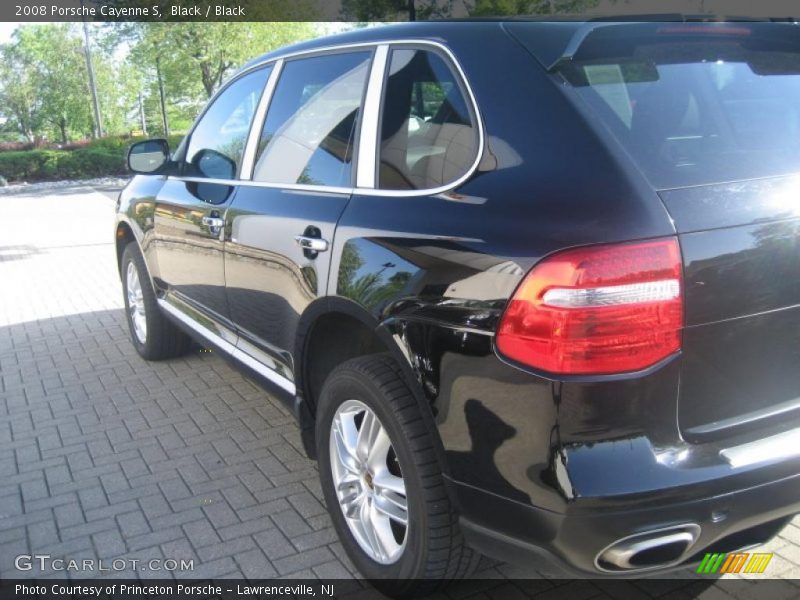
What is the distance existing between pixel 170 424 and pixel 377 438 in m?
2.15

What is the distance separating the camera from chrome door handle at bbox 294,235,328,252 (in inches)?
109

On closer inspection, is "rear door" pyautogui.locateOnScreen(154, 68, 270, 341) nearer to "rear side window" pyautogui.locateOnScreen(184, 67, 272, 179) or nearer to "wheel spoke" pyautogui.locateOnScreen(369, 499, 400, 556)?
"rear side window" pyautogui.locateOnScreen(184, 67, 272, 179)

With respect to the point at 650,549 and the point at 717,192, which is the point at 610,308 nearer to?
the point at 717,192

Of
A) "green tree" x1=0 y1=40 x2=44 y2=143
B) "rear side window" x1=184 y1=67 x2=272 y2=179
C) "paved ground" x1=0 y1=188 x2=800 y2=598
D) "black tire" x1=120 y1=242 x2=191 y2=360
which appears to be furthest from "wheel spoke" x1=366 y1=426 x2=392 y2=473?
"green tree" x1=0 y1=40 x2=44 y2=143

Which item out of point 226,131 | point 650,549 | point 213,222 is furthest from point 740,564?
point 226,131

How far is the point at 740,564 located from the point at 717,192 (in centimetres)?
149

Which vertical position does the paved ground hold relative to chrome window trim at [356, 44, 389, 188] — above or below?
below

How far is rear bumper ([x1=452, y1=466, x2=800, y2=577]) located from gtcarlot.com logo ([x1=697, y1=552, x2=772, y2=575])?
1.88ft

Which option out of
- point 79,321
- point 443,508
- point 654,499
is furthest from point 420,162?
point 79,321

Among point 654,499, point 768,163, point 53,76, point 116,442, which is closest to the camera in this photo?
point 654,499

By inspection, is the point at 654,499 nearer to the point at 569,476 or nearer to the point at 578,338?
the point at 569,476

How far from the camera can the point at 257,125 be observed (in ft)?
11.8

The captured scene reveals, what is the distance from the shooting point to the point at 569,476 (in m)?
1.90

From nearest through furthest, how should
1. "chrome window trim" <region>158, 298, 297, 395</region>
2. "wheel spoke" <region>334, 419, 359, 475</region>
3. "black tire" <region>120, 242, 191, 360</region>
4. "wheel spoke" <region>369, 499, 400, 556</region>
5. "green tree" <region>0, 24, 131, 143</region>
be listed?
"wheel spoke" <region>369, 499, 400, 556</region> → "wheel spoke" <region>334, 419, 359, 475</region> → "chrome window trim" <region>158, 298, 297, 395</region> → "black tire" <region>120, 242, 191, 360</region> → "green tree" <region>0, 24, 131, 143</region>
